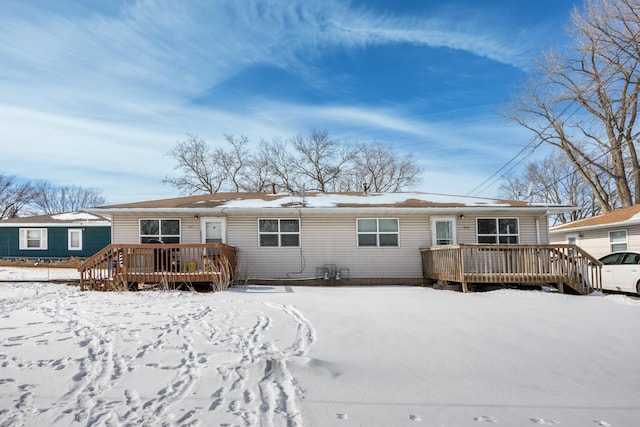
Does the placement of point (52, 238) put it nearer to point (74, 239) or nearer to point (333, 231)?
point (74, 239)

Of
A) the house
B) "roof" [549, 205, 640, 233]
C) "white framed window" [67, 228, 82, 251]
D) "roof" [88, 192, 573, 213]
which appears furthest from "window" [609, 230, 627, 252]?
"white framed window" [67, 228, 82, 251]

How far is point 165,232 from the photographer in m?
13.3

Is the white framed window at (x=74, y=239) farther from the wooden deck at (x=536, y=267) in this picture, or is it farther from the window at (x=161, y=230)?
the wooden deck at (x=536, y=267)

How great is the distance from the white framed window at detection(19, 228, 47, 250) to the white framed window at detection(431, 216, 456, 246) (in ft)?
67.0

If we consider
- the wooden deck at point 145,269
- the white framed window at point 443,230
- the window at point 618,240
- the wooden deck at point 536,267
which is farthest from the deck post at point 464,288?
the window at point 618,240

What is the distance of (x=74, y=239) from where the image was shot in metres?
21.8

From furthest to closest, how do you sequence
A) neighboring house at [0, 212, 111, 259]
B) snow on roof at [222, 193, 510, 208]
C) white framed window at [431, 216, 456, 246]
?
neighboring house at [0, 212, 111, 259] < snow on roof at [222, 193, 510, 208] < white framed window at [431, 216, 456, 246]

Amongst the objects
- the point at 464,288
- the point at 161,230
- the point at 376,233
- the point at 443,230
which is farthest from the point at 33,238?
the point at 464,288

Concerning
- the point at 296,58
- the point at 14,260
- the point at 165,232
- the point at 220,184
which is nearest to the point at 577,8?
the point at 296,58

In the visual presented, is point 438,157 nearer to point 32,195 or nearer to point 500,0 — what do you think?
point 500,0

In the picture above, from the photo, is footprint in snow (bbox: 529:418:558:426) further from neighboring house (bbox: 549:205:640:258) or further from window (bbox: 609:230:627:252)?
window (bbox: 609:230:627:252)

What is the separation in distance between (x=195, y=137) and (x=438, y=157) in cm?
1946

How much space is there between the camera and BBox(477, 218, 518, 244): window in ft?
44.7

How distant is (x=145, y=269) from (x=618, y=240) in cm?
1809
